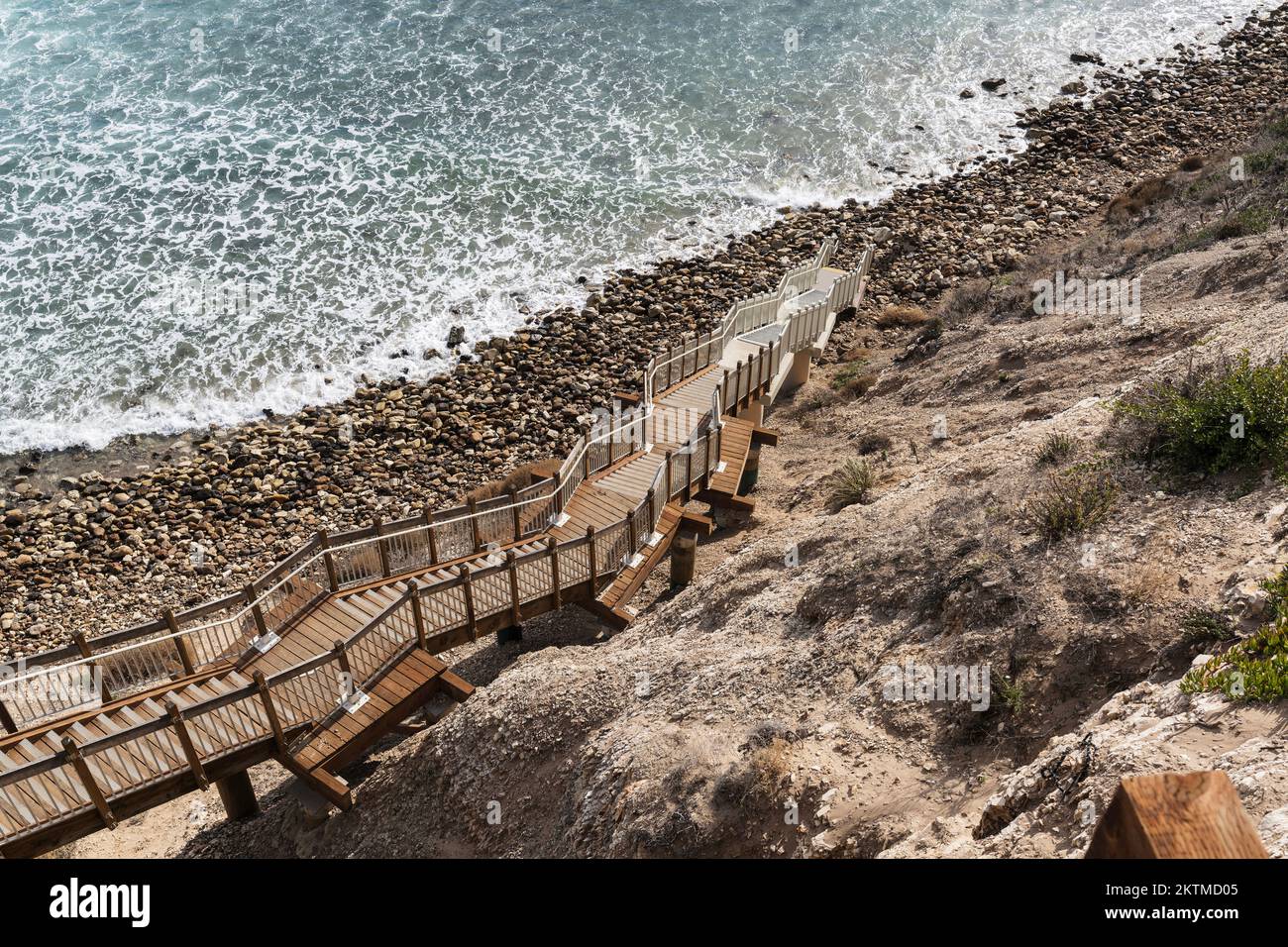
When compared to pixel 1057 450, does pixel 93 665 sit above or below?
below

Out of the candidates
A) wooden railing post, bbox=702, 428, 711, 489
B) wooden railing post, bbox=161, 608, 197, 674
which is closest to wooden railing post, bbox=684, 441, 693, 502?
wooden railing post, bbox=702, 428, 711, 489

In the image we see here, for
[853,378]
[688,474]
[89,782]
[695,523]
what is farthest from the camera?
[853,378]

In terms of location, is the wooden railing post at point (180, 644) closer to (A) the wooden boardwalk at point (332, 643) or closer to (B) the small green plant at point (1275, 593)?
(A) the wooden boardwalk at point (332, 643)

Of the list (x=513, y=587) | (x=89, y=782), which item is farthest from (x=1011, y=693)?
(x=89, y=782)

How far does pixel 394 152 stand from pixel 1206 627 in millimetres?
36064

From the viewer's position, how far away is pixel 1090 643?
30.8 ft

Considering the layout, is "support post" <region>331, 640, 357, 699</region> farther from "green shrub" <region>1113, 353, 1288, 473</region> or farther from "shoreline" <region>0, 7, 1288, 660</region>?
"green shrub" <region>1113, 353, 1288, 473</region>

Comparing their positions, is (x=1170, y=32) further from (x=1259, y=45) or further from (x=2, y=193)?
(x=2, y=193)

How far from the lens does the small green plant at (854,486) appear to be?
1709 centimetres

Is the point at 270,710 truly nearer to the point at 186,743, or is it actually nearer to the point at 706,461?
the point at 186,743

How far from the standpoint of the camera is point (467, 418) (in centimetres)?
2517

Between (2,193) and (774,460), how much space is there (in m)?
31.0

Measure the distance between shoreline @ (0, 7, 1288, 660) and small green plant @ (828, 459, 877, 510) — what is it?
8.97 m

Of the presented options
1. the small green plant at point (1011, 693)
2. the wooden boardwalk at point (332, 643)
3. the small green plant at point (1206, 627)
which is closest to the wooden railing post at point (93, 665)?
the wooden boardwalk at point (332, 643)
